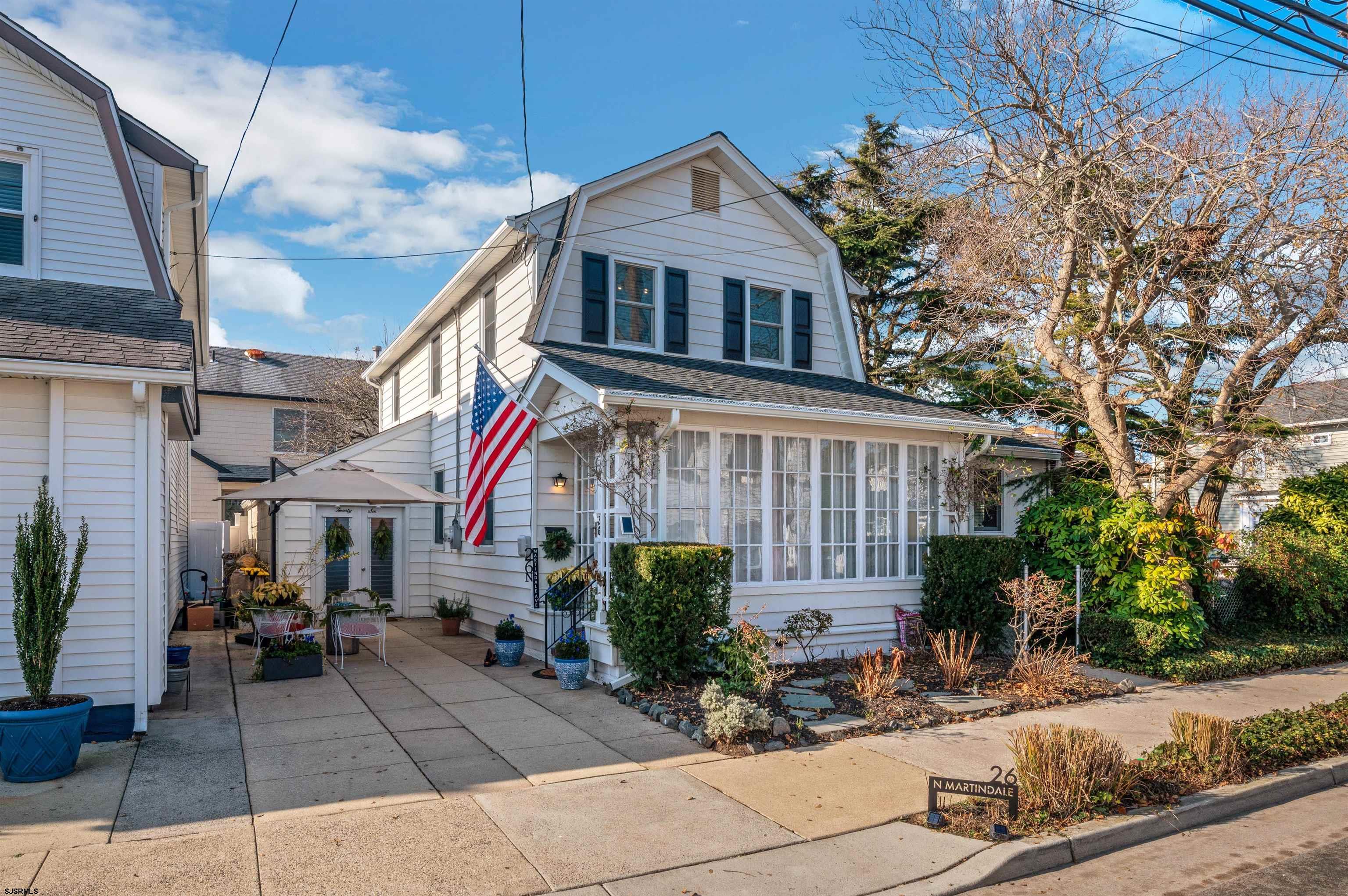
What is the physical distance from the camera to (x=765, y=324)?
45.4ft

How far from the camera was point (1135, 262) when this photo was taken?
11.8 meters

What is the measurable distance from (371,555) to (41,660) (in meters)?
9.47

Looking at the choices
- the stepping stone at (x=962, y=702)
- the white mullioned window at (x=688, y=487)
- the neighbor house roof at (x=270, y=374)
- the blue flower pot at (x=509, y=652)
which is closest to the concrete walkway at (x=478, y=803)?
the stepping stone at (x=962, y=702)

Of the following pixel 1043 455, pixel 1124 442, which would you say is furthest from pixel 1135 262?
pixel 1043 455

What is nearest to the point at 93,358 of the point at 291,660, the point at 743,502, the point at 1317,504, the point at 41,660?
the point at 41,660

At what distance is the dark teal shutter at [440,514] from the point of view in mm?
15738

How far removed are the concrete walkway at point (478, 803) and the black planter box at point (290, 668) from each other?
2.73ft

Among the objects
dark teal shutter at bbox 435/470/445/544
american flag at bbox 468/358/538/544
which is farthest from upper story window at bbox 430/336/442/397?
american flag at bbox 468/358/538/544

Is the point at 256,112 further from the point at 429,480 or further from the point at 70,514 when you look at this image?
the point at 429,480

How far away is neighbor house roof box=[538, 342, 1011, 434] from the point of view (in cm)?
1001

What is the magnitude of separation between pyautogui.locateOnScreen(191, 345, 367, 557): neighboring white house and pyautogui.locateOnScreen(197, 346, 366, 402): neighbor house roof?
3 centimetres

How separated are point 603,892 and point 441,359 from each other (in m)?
13.1

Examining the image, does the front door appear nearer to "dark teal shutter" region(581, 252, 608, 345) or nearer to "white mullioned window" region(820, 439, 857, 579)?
"dark teal shutter" region(581, 252, 608, 345)

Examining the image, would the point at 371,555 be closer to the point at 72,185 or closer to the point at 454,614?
the point at 454,614
